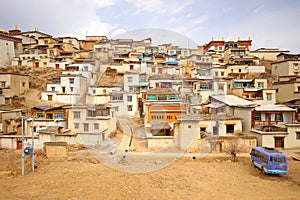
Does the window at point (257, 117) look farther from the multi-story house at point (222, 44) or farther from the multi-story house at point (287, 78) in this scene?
the multi-story house at point (222, 44)

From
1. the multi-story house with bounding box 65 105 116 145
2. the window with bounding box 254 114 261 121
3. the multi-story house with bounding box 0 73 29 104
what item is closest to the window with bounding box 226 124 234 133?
the window with bounding box 254 114 261 121

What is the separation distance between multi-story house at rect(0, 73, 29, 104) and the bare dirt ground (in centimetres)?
1230

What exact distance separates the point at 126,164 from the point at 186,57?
92.8ft

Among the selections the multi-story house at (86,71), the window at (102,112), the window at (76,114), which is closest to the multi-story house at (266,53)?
the multi-story house at (86,71)

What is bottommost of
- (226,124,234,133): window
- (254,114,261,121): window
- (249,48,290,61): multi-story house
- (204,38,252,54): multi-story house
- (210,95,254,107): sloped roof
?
(226,124,234,133): window

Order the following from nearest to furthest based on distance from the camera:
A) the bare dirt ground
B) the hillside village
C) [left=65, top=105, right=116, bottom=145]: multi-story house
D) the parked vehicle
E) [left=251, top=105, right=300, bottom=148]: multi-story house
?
the bare dirt ground
the parked vehicle
[left=251, top=105, right=300, bottom=148]: multi-story house
the hillside village
[left=65, top=105, right=116, bottom=145]: multi-story house

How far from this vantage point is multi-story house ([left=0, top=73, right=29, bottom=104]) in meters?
22.7

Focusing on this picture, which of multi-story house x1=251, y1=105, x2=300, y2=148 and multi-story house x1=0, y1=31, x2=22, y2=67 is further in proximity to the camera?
multi-story house x1=0, y1=31, x2=22, y2=67

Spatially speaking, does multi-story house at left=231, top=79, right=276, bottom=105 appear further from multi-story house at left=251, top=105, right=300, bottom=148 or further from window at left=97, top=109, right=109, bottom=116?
window at left=97, top=109, right=109, bottom=116

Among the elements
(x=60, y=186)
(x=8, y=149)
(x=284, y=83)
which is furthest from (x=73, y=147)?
(x=284, y=83)

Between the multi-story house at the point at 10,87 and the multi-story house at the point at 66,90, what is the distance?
10.3 ft

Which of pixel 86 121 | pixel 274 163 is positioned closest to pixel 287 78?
pixel 274 163

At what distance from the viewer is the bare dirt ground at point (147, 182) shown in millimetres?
8648

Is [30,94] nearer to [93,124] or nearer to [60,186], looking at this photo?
[93,124]
